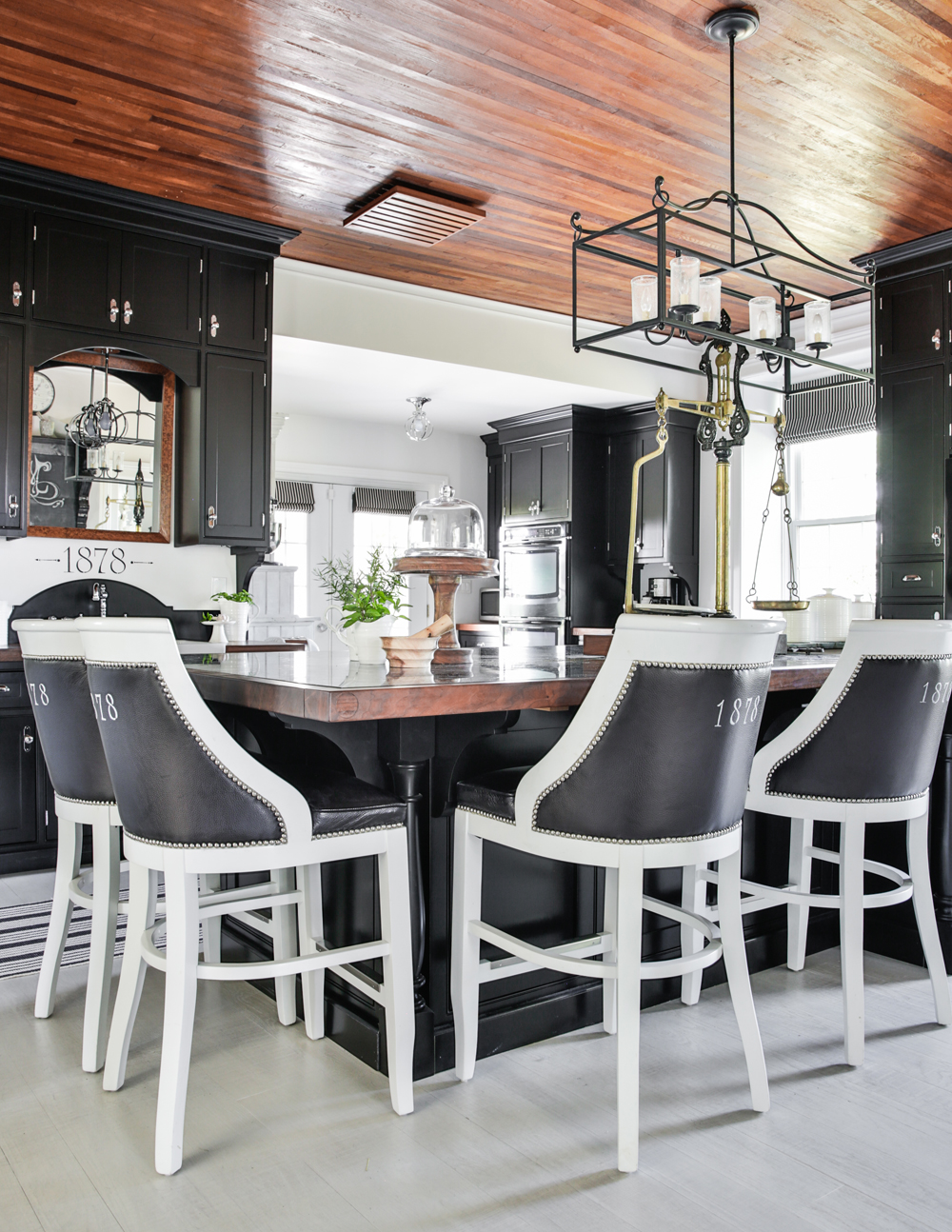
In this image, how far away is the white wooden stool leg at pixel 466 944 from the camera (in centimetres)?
203

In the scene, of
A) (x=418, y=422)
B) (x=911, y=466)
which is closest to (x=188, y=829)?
(x=911, y=466)

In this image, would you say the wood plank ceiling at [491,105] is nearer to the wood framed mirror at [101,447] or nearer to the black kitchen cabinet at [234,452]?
the black kitchen cabinet at [234,452]

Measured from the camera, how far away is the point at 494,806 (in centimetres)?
197

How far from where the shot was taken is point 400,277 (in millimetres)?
5230

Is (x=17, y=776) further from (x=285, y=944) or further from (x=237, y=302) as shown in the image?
(x=237, y=302)

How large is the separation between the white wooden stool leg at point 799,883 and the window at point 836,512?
340 cm

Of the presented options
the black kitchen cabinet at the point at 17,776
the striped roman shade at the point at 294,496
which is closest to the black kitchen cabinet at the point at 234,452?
the black kitchen cabinet at the point at 17,776

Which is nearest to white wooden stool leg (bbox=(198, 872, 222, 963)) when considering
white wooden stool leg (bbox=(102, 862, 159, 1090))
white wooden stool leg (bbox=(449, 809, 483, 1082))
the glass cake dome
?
white wooden stool leg (bbox=(102, 862, 159, 1090))

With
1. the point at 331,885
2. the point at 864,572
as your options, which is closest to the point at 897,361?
the point at 864,572

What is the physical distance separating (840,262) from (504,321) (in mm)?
1897

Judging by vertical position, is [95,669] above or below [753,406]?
below

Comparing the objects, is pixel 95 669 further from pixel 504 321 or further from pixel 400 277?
pixel 504 321

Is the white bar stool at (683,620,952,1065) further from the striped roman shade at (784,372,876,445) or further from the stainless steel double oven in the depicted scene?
the stainless steel double oven

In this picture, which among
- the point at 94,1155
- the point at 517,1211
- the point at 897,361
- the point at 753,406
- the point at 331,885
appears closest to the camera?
the point at 517,1211
